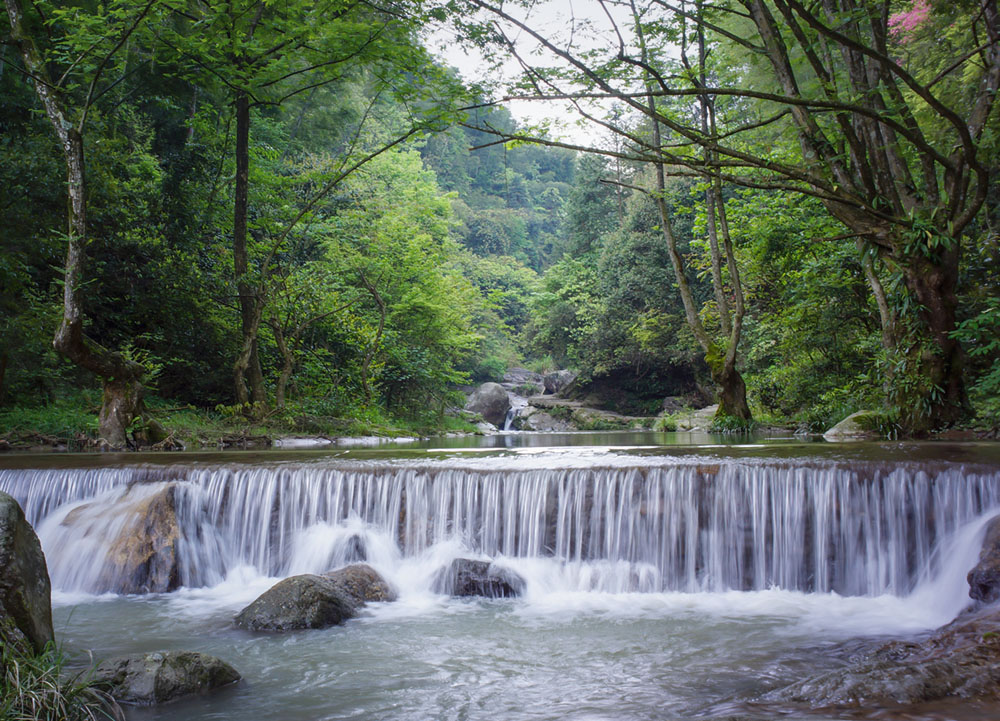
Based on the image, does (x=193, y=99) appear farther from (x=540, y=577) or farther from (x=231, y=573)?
(x=540, y=577)

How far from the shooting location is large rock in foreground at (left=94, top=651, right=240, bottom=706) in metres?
3.91

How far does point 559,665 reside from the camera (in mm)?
4766

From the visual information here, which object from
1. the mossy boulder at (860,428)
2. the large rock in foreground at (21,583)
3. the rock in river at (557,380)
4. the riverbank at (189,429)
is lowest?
the large rock in foreground at (21,583)

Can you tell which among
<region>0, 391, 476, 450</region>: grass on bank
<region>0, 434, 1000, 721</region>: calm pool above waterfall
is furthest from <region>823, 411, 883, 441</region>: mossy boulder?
<region>0, 391, 476, 450</region>: grass on bank

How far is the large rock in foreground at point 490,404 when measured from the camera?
1205 inches

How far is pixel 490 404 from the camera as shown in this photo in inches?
1217

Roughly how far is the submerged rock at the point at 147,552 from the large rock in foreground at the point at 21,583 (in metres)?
3.32

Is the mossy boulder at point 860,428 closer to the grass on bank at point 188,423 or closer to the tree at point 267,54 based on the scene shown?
the tree at point 267,54

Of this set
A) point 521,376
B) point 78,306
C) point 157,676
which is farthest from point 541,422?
point 157,676

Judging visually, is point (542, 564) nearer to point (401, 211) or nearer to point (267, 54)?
point (267, 54)

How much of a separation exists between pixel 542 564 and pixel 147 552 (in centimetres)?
411

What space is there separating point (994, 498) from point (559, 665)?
4.31 metres

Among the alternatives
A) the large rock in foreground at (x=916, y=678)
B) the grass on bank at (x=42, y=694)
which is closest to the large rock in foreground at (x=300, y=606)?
the grass on bank at (x=42, y=694)

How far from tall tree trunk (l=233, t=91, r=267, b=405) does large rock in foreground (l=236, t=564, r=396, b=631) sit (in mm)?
8702
